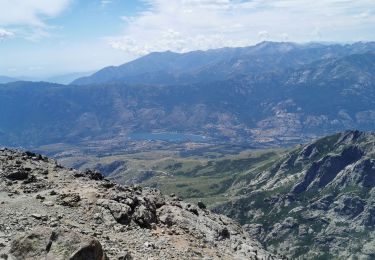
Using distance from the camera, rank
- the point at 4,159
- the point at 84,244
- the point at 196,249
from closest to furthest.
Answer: the point at 84,244 < the point at 196,249 < the point at 4,159

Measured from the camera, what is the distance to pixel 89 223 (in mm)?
46906

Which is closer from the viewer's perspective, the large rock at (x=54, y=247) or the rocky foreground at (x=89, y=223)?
the large rock at (x=54, y=247)

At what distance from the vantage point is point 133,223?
49.9 m

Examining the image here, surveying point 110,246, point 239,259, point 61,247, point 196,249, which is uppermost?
point 61,247

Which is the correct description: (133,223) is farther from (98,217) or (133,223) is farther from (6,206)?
(6,206)

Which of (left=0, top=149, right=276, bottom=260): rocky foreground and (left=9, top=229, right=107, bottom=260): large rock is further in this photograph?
(left=0, top=149, right=276, bottom=260): rocky foreground

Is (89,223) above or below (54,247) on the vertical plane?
below

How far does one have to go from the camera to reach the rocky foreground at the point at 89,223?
3281 centimetres

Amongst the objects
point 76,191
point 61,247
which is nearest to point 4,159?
point 76,191

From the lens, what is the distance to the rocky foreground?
32.8 m

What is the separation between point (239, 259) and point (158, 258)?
52.4 feet

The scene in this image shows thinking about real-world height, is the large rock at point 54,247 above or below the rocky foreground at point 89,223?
above

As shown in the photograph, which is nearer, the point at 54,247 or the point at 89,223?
the point at 54,247

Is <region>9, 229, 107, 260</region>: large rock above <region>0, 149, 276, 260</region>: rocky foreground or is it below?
above
